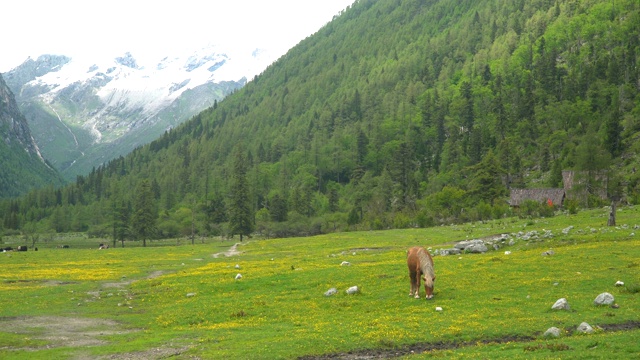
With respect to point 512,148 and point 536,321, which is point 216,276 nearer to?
point 536,321

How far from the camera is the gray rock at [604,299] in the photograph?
23234 mm

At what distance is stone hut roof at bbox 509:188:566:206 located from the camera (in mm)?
98125

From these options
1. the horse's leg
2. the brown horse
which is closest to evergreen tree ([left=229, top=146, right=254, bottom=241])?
the horse's leg

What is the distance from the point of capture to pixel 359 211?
140 m

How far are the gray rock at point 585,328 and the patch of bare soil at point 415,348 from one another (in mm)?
682

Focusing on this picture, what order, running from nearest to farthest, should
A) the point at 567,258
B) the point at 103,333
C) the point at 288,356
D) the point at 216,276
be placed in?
the point at 288,356 < the point at 103,333 < the point at 567,258 < the point at 216,276

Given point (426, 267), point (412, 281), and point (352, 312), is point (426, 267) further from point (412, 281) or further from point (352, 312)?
point (352, 312)

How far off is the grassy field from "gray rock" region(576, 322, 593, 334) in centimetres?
37

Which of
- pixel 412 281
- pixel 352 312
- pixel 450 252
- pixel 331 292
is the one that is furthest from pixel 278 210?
pixel 352 312

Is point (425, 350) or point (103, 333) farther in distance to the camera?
point (103, 333)

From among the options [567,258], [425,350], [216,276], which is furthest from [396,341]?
[216,276]

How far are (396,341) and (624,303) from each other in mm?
11612

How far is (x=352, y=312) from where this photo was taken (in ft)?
87.4

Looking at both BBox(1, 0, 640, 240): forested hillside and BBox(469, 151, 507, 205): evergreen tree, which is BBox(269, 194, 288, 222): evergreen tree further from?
BBox(469, 151, 507, 205): evergreen tree
